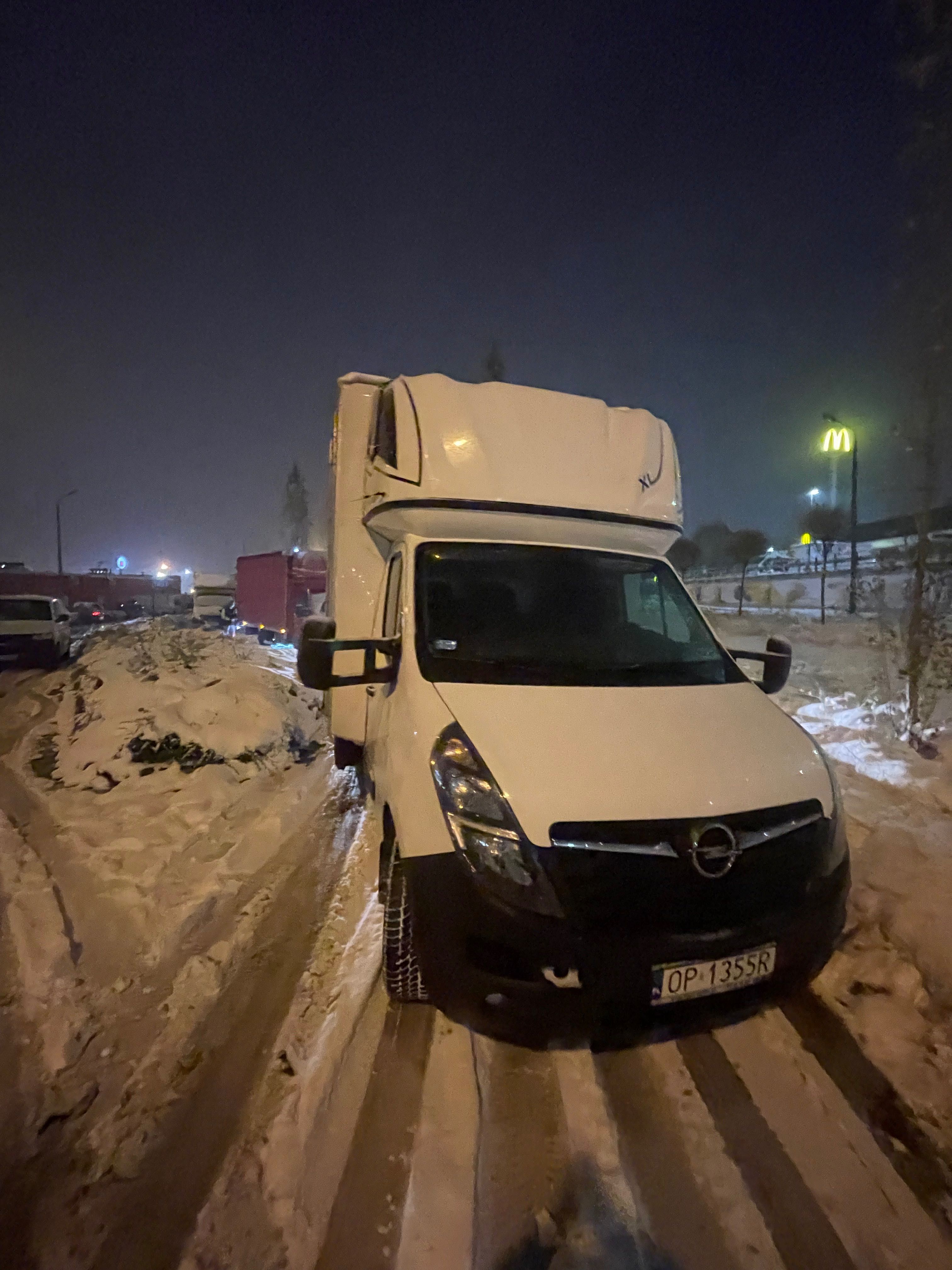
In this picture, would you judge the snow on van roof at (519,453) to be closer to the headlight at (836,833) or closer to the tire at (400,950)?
the headlight at (836,833)

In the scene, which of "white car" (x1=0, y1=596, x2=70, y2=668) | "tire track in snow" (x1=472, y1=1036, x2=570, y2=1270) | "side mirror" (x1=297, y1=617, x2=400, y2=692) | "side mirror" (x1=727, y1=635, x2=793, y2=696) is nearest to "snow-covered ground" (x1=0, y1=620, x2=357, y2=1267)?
"tire track in snow" (x1=472, y1=1036, x2=570, y2=1270)

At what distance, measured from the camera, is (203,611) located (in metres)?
32.3

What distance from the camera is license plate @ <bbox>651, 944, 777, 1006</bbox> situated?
7.58 ft

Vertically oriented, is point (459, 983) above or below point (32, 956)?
above

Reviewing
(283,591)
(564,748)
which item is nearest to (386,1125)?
(564,748)

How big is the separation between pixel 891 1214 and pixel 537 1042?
48.8 inches

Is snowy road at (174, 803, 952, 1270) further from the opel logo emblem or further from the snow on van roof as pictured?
the snow on van roof

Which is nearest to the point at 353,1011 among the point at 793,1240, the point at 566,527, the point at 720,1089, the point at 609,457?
the point at 720,1089

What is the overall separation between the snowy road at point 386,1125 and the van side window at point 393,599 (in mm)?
1816

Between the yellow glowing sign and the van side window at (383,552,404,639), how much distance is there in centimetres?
1865

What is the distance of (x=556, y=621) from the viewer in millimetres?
3742

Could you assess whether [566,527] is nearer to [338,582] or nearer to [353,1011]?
[338,582]

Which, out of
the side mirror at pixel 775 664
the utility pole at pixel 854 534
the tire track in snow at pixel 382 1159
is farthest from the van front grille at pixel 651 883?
the utility pole at pixel 854 534

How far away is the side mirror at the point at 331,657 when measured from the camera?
329 cm
